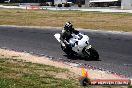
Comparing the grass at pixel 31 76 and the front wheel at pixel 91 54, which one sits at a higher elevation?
the grass at pixel 31 76

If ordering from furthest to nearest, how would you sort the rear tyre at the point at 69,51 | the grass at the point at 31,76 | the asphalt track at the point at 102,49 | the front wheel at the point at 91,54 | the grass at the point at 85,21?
1. the grass at the point at 85,21
2. the rear tyre at the point at 69,51
3. the front wheel at the point at 91,54
4. the asphalt track at the point at 102,49
5. the grass at the point at 31,76

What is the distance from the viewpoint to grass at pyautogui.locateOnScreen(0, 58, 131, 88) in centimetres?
1168

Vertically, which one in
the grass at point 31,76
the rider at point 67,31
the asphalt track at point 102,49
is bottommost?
the asphalt track at point 102,49

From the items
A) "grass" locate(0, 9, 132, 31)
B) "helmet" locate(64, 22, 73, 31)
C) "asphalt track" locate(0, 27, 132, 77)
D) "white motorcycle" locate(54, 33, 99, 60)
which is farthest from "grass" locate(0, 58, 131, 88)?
"grass" locate(0, 9, 132, 31)

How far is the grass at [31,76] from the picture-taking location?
38.3 ft

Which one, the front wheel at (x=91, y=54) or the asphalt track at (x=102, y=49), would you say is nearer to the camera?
the asphalt track at (x=102, y=49)

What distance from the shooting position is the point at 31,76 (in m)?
→ 13.0

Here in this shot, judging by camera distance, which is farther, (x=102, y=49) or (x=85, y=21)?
(x=85, y=21)

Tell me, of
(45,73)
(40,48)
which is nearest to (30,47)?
(40,48)

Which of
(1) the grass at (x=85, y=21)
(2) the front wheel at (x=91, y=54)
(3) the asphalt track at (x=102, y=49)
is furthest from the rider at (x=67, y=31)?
(1) the grass at (x=85, y=21)

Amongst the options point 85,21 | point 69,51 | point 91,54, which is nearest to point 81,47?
point 91,54

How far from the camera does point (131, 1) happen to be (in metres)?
78.2

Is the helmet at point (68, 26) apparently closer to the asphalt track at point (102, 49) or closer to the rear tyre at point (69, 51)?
the rear tyre at point (69, 51)

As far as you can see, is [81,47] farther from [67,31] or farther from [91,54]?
[67,31]
